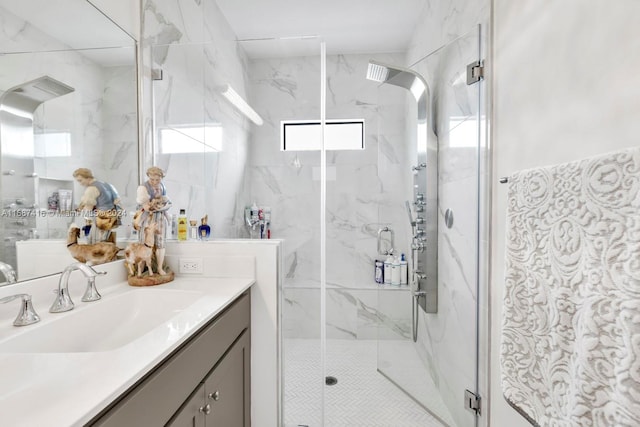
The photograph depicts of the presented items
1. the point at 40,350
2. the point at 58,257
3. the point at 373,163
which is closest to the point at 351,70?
the point at 373,163

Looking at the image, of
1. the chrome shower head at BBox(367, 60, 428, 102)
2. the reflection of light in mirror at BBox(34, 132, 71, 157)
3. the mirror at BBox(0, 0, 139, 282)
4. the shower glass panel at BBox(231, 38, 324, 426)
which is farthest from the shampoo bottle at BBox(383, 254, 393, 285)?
the reflection of light in mirror at BBox(34, 132, 71, 157)

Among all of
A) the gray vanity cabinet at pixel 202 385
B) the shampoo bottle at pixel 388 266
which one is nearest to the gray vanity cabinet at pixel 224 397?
the gray vanity cabinet at pixel 202 385

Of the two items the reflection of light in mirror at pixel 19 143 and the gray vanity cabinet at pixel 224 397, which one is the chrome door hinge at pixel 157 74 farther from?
the gray vanity cabinet at pixel 224 397

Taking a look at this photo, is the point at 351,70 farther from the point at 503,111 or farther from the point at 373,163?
the point at 503,111

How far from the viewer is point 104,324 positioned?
1085mm

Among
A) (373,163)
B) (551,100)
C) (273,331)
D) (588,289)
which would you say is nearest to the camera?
(588,289)

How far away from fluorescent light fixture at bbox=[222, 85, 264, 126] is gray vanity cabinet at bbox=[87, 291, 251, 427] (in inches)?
36.9

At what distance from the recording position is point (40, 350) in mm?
844

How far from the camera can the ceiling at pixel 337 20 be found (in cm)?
226

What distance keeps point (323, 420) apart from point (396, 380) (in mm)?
575

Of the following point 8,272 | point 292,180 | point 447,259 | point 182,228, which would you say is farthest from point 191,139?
point 447,259

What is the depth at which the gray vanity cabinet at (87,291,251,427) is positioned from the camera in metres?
0.67

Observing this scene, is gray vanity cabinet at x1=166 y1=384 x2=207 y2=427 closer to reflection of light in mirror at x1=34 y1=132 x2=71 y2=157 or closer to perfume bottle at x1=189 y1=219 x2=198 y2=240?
perfume bottle at x1=189 y1=219 x2=198 y2=240

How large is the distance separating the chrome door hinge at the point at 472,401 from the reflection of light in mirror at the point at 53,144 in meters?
2.14
